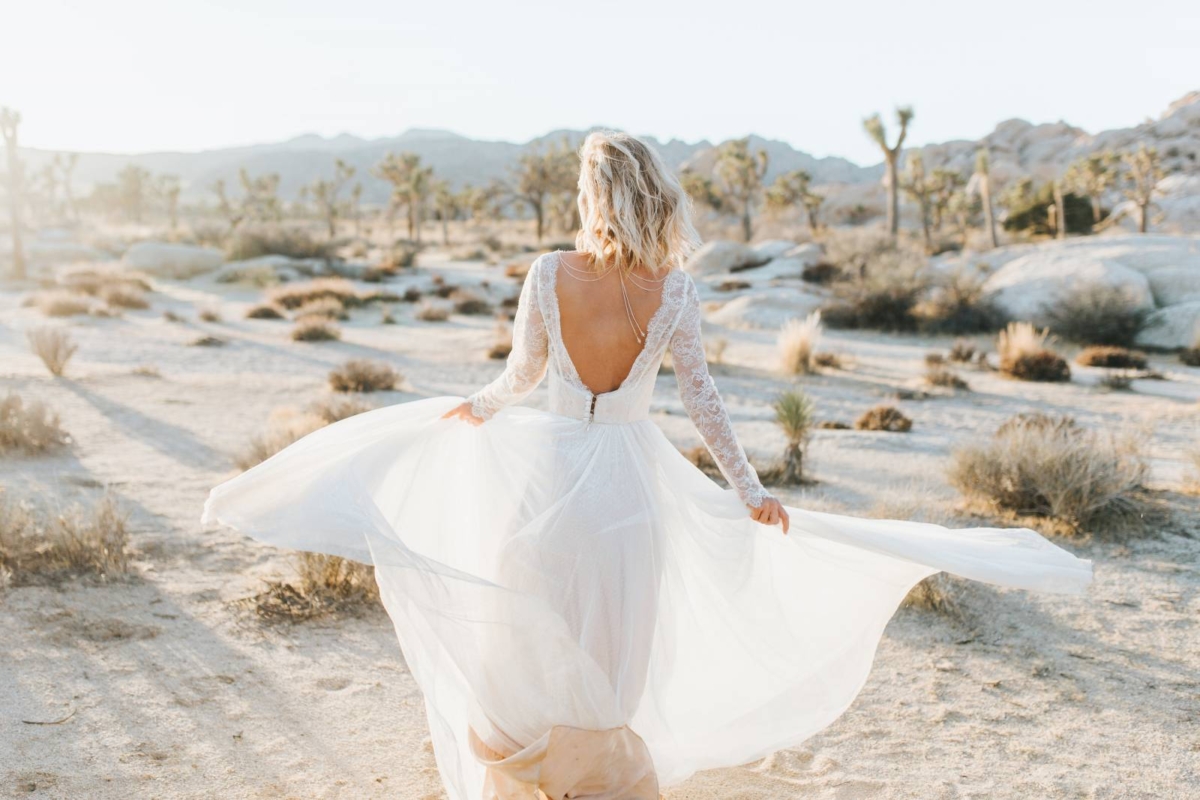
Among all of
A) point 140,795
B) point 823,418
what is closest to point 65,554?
point 140,795

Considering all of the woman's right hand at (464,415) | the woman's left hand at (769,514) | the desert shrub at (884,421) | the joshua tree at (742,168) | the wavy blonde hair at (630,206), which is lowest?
the desert shrub at (884,421)

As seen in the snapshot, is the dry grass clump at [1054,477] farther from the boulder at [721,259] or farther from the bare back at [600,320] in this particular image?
the boulder at [721,259]

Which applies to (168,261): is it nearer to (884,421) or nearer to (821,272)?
(821,272)

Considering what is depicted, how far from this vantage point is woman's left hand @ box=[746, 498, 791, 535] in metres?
2.99

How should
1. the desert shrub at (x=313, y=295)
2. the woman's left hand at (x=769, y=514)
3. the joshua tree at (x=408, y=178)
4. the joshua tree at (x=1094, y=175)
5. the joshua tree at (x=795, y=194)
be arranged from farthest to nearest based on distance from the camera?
the joshua tree at (x=408, y=178) → the joshua tree at (x=795, y=194) → the joshua tree at (x=1094, y=175) → the desert shrub at (x=313, y=295) → the woman's left hand at (x=769, y=514)

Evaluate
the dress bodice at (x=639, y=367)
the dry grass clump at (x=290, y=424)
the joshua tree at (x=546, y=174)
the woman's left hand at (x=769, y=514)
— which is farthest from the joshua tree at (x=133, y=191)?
the woman's left hand at (x=769, y=514)

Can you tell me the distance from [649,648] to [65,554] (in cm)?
399

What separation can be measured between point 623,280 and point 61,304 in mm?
18592

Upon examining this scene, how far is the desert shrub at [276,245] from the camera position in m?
31.9

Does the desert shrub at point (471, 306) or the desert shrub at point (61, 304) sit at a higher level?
the desert shrub at point (61, 304)

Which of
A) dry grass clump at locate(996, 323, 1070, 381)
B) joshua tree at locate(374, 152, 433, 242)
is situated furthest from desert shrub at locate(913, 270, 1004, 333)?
joshua tree at locate(374, 152, 433, 242)

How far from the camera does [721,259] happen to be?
29266 mm

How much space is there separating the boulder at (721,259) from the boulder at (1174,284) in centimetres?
1267

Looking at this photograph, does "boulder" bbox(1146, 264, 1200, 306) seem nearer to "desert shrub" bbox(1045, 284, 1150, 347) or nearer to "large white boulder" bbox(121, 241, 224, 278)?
"desert shrub" bbox(1045, 284, 1150, 347)
